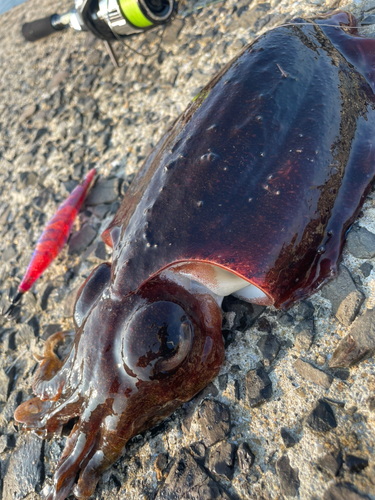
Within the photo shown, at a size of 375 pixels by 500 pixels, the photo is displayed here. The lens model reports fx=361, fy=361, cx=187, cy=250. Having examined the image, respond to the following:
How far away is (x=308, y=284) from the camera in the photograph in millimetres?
2430

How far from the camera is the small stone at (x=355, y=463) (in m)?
Result: 1.88

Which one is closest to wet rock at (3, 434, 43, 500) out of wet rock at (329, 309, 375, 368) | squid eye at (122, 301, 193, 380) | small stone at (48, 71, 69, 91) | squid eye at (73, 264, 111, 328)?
squid eye at (73, 264, 111, 328)

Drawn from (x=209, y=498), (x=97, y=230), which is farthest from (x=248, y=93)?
(x=209, y=498)

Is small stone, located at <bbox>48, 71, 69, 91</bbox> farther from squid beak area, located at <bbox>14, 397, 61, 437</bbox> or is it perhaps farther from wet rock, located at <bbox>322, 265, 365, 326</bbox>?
wet rock, located at <bbox>322, 265, 365, 326</bbox>

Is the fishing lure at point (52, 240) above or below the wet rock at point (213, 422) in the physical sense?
above

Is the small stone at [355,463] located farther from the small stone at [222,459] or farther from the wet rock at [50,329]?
the wet rock at [50,329]

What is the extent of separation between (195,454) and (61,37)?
6.92 meters

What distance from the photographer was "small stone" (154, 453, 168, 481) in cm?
237

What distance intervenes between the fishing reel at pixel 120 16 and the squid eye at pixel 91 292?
352 cm

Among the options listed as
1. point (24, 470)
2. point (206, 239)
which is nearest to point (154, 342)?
point (206, 239)

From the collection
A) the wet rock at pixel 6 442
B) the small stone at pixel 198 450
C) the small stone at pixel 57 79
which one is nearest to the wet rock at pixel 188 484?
the small stone at pixel 198 450

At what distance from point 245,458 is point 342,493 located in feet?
1.79

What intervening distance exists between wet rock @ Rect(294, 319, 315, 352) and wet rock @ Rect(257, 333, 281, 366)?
0.13 m

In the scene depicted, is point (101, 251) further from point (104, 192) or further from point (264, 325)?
point (264, 325)
